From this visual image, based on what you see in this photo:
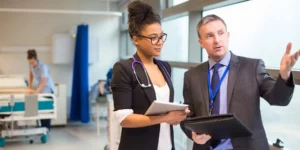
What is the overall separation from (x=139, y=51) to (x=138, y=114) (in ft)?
1.15

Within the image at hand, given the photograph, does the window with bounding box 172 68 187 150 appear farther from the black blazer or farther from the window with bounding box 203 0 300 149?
the black blazer

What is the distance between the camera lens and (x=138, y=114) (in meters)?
1.75

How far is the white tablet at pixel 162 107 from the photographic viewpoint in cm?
155

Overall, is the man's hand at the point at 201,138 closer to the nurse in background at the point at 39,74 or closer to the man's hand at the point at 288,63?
the man's hand at the point at 288,63

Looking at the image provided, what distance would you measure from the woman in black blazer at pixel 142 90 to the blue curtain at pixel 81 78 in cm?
523

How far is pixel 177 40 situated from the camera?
185 inches

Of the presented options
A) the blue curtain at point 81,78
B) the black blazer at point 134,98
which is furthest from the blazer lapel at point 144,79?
the blue curtain at point 81,78

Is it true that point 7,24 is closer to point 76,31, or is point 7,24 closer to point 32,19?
Result: point 32,19

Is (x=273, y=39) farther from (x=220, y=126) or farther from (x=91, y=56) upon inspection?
(x=91, y=56)

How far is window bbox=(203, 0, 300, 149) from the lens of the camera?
2369 mm

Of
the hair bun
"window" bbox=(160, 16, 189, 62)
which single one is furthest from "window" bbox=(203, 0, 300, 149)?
"window" bbox=(160, 16, 189, 62)

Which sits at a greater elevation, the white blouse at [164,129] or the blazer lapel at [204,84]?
the blazer lapel at [204,84]

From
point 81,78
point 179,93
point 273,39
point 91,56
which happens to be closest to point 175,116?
point 273,39

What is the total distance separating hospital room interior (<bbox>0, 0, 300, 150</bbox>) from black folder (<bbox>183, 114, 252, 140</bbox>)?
25.9 inches
